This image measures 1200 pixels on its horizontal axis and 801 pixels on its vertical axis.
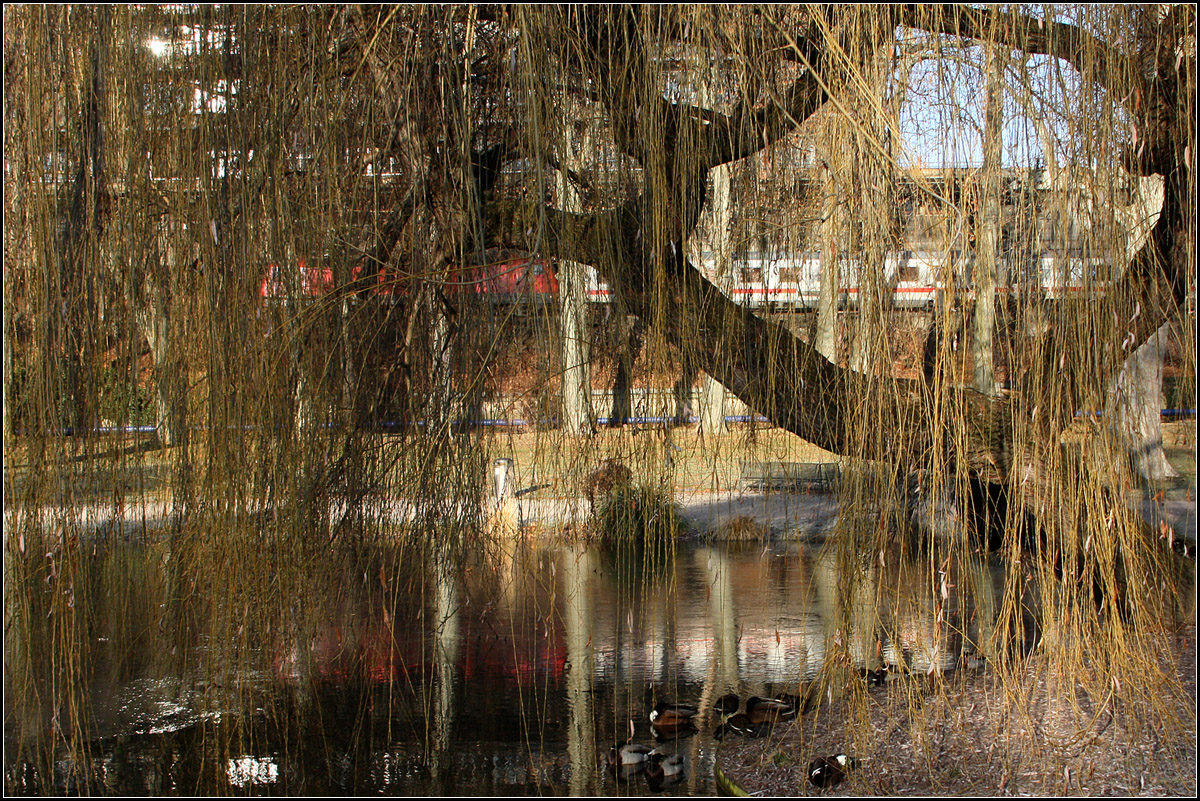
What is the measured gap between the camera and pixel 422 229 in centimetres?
233

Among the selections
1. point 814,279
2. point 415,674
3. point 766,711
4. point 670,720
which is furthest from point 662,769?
point 814,279

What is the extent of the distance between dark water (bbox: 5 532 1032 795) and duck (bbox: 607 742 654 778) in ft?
0.17

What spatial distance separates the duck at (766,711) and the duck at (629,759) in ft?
1.38

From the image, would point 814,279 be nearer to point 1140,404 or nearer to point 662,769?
point 1140,404

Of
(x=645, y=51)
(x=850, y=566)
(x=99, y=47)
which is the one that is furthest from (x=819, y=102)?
(x=99, y=47)

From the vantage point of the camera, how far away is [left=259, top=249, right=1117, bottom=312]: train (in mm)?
2131

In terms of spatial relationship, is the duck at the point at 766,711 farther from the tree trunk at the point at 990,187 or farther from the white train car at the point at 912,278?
the tree trunk at the point at 990,187

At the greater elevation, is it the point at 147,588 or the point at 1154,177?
the point at 1154,177

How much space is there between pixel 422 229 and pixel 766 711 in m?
2.04

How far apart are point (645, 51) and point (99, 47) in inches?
51.7

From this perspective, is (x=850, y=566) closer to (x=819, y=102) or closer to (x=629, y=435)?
(x=629, y=435)

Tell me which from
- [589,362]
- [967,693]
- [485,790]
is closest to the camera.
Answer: [589,362]

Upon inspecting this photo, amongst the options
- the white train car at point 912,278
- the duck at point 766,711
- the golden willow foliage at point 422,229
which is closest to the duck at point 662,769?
the duck at point 766,711

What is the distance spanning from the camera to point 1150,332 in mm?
2387
